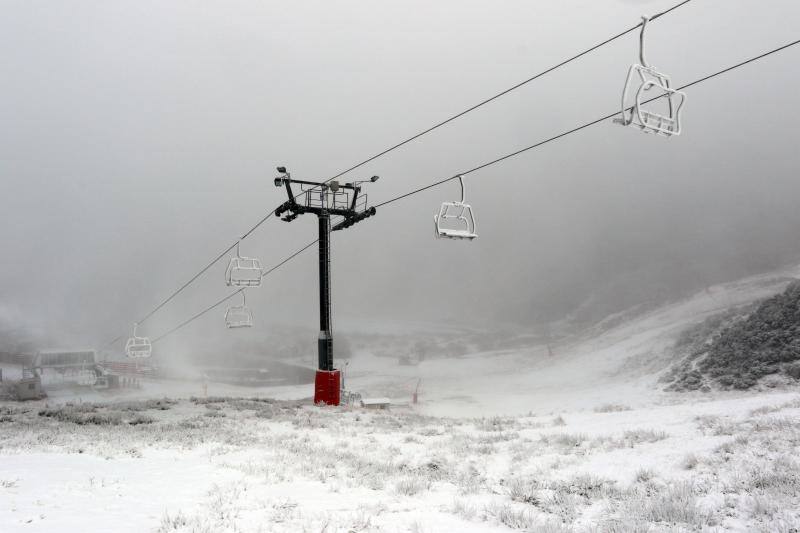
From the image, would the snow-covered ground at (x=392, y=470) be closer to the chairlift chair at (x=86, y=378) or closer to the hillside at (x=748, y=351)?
the hillside at (x=748, y=351)

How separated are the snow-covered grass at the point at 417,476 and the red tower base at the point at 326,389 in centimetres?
715

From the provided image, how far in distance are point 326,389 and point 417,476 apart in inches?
555

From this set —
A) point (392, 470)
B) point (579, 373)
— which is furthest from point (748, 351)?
point (392, 470)

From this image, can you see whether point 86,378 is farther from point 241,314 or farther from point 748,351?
point 748,351

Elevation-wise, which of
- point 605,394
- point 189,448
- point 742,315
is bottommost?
point 605,394

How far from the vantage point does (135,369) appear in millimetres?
62125

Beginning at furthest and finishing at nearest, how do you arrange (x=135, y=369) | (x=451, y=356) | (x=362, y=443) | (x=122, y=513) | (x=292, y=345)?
(x=292, y=345) → (x=451, y=356) → (x=135, y=369) → (x=362, y=443) → (x=122, y=513)

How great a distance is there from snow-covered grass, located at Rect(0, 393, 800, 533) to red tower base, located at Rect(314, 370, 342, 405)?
715 centimetres

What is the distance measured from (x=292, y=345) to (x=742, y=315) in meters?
94.4

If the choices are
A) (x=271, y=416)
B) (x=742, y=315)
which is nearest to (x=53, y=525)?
(x=271, y=416)

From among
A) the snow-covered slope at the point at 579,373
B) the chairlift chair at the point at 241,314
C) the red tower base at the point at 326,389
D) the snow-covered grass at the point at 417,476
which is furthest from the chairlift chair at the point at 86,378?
the snow-covered grass at the point at 417,476

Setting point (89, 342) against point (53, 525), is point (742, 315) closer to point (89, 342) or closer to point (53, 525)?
point (53, 525)

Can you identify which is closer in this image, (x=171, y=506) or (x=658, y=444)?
(x=171, y=506)

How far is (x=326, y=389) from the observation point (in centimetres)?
2281
